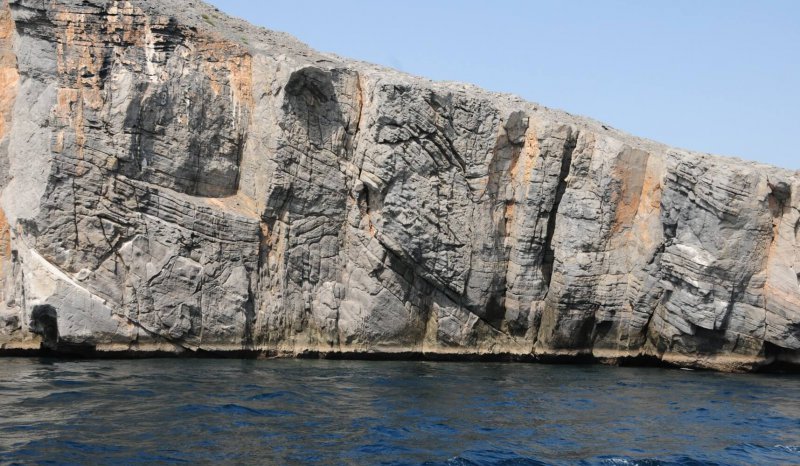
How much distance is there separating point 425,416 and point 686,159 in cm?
1329

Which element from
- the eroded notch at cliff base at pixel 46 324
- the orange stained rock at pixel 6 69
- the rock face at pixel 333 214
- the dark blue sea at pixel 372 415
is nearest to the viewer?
the dark blue sea at pixel 372 415

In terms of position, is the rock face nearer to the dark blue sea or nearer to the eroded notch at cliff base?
the eroded notch at cliff base

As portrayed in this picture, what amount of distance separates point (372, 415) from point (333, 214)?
33.2 ft

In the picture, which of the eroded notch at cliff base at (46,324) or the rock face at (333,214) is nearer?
the eroded notch at cliff base at (46,324)

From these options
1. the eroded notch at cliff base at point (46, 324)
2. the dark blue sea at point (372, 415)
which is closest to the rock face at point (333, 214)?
the eroded notch at cliff base at point (46, 324)

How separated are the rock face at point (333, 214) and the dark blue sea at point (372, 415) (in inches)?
81.5

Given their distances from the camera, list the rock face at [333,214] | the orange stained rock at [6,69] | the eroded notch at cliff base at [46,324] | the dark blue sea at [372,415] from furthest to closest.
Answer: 1. the orange stained rock at [6,69]
2. the rock face at [333,214]
3. the eroded notch at cliff base at [46,324]
4. the dark blue sea at [372,415]

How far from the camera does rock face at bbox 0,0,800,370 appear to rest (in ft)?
78.2

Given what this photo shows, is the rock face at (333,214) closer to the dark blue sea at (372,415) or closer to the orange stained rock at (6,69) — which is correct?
the orange stained rock at (6,69)

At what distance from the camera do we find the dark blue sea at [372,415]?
14.0 m

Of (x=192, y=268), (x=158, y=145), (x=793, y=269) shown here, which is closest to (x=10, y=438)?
(x=192, y=268)

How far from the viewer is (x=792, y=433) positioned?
17.2m

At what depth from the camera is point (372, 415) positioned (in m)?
17.0

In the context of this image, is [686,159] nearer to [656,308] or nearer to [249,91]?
[656,308]
